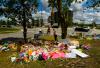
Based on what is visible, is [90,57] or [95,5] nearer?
[90,57]

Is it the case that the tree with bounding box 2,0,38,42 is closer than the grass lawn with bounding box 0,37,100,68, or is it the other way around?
the grass lawn with bounding box 0,37,100,68

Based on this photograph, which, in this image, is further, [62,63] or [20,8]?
[20,8]

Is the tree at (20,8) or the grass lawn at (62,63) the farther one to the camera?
the tree at (20,8)

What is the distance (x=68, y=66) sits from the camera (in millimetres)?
13039

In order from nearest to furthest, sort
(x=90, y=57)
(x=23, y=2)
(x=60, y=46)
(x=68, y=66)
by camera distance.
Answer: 1. (x=68, y=66)
2. (x=90, y=57)
3. (x=60, y=46)
4. (x=23, y=2)

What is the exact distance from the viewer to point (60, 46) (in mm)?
17578

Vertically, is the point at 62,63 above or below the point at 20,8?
below

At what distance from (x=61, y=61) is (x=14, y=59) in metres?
2.38

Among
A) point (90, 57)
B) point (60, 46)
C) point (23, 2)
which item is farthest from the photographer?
point (23, 2)

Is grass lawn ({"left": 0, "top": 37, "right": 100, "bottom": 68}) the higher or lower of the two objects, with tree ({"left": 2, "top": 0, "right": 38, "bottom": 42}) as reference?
lower

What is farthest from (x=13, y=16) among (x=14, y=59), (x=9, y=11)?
(x=14, y=59)

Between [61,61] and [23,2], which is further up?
[23,2]

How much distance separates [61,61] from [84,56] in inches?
71.3

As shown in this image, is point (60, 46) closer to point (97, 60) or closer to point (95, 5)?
point (97, 60)
